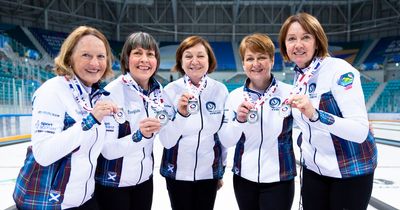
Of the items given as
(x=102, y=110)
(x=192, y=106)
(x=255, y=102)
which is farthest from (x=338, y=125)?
(x=102, y=110)

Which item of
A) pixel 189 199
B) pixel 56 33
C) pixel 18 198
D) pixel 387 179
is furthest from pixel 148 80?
pixel 56 33

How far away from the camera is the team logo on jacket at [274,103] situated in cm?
201

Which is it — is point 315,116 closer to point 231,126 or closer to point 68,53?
point 231,126

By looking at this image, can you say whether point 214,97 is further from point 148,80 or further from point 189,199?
point 189,199

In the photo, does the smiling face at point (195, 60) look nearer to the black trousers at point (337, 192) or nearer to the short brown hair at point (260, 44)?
the short brown hair at point (260, 44)

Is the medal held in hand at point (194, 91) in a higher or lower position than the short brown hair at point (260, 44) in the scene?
lower

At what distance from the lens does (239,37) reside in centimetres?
2609

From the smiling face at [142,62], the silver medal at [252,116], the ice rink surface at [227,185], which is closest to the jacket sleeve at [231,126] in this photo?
the silver medal at [252,116]

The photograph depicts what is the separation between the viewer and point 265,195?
196 cm

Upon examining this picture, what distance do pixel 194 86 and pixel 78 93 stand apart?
86 cm

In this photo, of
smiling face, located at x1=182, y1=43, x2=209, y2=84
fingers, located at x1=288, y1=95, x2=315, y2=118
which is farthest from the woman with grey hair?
fingers, located at x1=288, y1=95, x2=315, y2=118

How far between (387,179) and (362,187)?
2.79 metres

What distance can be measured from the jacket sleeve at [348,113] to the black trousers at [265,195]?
547 millimetres

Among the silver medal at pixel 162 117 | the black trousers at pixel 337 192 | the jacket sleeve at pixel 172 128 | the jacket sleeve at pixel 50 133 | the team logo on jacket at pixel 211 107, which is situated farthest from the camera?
the team logo on jacket at pixel 211 107
